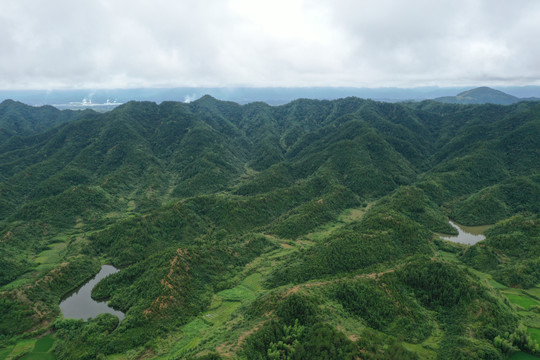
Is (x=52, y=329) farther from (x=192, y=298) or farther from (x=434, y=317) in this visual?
(x=434, y=317)

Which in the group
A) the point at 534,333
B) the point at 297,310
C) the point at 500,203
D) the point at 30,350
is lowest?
the point at 30,350

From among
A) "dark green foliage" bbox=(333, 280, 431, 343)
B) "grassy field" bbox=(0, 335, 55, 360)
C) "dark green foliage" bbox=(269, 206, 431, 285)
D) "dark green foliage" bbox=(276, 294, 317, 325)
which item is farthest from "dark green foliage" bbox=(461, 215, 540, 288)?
"grassy field" bbox=(0, 335, 55, 360)

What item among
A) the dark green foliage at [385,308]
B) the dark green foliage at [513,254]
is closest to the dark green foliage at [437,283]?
the dark green foliage at [385,308]

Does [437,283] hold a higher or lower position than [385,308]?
higher

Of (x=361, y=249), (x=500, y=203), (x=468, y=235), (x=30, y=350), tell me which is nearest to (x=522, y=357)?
(x=361, y=249)

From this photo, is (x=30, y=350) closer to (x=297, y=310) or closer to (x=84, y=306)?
(x=84, y=306)

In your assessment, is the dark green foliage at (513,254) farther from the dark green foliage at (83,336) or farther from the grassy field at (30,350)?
the grassy field at (30,350)

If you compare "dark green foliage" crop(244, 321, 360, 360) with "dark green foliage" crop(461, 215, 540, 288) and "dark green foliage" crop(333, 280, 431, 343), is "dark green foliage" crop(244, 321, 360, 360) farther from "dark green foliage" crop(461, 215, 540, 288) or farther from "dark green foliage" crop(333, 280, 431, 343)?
"dark green foliage" crop(461, 215, 540, 288)
